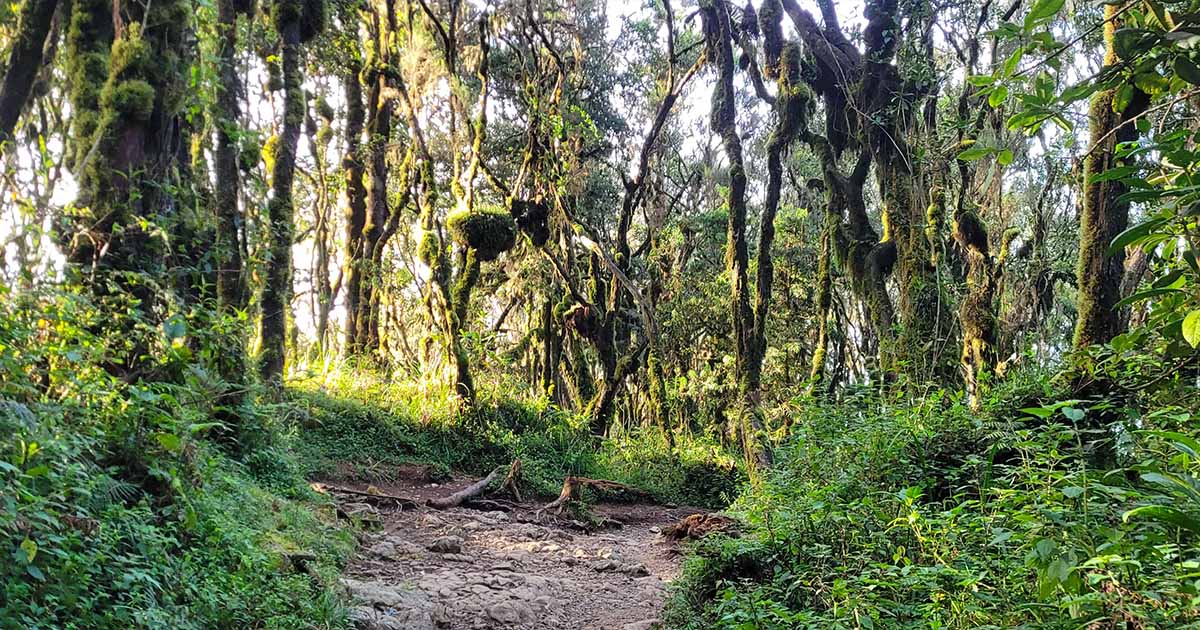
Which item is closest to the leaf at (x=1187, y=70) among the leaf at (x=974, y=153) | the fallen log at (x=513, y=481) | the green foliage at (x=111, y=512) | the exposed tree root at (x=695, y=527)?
the leaf at (x=974, y=153)

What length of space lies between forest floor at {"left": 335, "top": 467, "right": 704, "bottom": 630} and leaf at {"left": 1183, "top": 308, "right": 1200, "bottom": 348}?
398 centimetres

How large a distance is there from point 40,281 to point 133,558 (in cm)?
182

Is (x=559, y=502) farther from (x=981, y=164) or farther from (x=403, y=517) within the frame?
(x=981, y=164)

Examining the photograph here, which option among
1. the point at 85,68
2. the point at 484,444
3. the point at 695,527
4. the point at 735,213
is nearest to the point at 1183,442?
the point at 695,527

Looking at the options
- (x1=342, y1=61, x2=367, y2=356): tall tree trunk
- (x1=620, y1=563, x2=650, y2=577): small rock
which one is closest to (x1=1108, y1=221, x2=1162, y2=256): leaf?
(x1=620, y1=563, x2=650, y2=577): small rock

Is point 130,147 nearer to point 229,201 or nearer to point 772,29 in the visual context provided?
point 229,201

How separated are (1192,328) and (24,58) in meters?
6.39

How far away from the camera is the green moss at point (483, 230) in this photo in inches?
430

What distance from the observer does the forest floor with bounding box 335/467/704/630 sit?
4.95 m

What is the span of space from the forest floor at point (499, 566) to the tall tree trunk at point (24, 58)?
12.9 feet

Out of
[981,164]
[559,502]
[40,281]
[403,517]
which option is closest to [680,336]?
[981,164]

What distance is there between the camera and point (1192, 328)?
1.61 meters

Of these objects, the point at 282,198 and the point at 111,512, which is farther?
the point at 282,198

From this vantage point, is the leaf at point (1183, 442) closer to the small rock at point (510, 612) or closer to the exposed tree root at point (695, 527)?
the small rock at point (510, 612)
